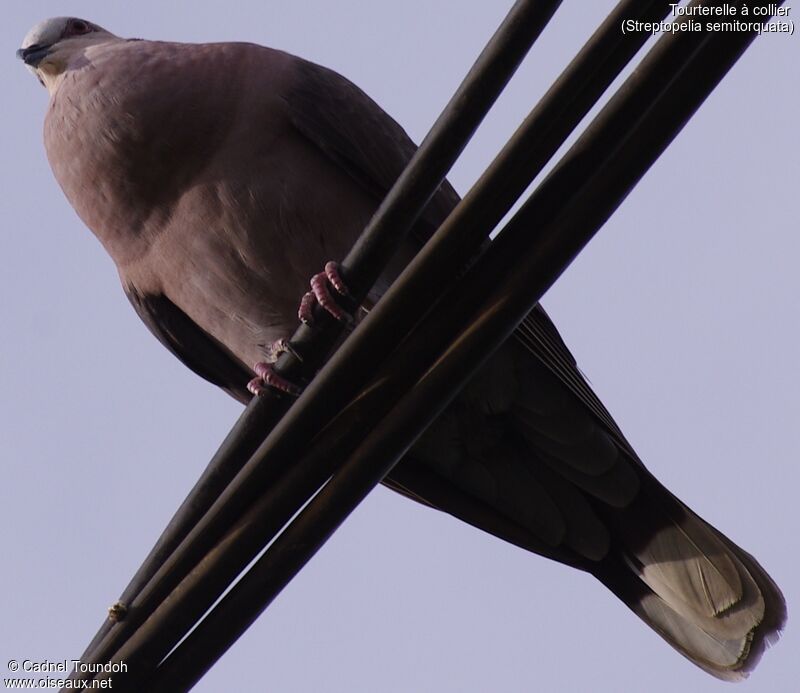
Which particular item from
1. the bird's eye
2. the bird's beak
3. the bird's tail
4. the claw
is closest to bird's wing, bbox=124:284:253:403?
the claw

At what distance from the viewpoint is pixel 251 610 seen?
7.89 ft

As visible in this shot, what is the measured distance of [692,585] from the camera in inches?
155

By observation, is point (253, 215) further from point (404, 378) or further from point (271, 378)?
point (404, 378)

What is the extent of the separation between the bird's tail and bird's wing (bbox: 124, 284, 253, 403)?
1.41 metres

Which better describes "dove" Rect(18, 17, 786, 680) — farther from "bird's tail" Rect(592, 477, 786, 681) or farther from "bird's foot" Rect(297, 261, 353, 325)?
"bird's foot" Rect(297, 261, 353, 325)

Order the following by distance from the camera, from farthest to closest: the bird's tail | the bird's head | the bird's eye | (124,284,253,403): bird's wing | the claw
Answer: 1. the bird's eye
2. the bird's head
3. (124,284,253,403): bird's wing
4. the bird's tail
5. the claw

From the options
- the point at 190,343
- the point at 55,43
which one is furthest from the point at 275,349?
the point at 55,43

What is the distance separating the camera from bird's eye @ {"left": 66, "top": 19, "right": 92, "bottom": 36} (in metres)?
4.85

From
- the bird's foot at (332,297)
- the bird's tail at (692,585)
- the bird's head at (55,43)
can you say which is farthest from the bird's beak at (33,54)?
the bird's tail at (692,585)

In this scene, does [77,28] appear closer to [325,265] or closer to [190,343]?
[190,343]

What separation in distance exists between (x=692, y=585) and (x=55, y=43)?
9.59 ft

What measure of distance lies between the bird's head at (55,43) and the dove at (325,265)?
0.79 feet

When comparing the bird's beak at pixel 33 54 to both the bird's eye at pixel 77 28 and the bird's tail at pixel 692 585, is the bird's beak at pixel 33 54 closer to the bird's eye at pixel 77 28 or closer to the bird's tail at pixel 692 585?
the bird's eye at pixel 77 28

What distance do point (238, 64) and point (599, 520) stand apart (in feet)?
6.04
